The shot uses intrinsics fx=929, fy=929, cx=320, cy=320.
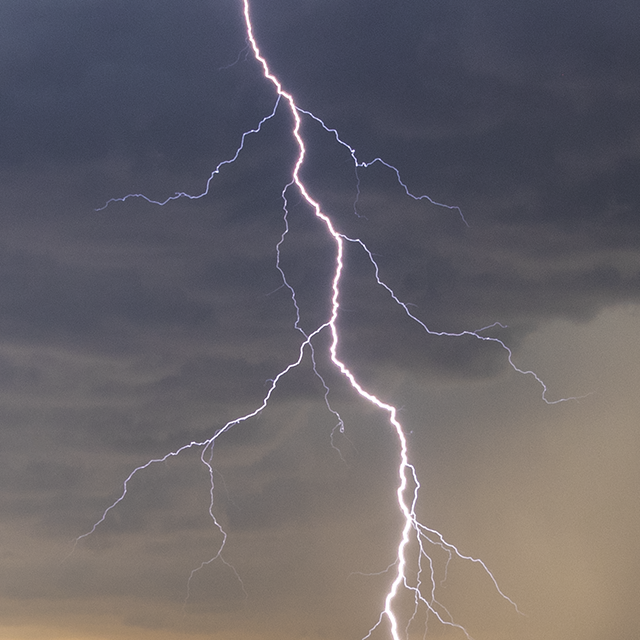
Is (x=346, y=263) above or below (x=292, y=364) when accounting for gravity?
above

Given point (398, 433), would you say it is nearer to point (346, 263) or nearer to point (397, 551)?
point (397, 551)

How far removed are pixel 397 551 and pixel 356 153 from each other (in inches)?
158

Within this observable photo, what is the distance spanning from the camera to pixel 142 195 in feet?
31.9

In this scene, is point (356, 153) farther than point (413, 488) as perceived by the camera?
Yes

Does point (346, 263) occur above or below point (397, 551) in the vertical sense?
above

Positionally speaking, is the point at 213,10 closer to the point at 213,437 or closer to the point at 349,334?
the point at 349,334

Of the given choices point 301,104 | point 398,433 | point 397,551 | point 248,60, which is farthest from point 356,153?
point 397,551

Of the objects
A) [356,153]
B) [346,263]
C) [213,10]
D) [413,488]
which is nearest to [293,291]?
[346,263]

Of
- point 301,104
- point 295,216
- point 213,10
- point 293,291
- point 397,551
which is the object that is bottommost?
point 397,551

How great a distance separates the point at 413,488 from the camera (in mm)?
9008

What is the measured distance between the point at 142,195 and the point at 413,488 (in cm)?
410

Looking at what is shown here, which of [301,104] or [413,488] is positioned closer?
[413,488]

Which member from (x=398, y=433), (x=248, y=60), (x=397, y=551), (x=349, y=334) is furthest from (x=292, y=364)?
(x=248, y=60)

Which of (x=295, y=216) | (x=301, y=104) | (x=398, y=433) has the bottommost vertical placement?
(x=398, y=433)
